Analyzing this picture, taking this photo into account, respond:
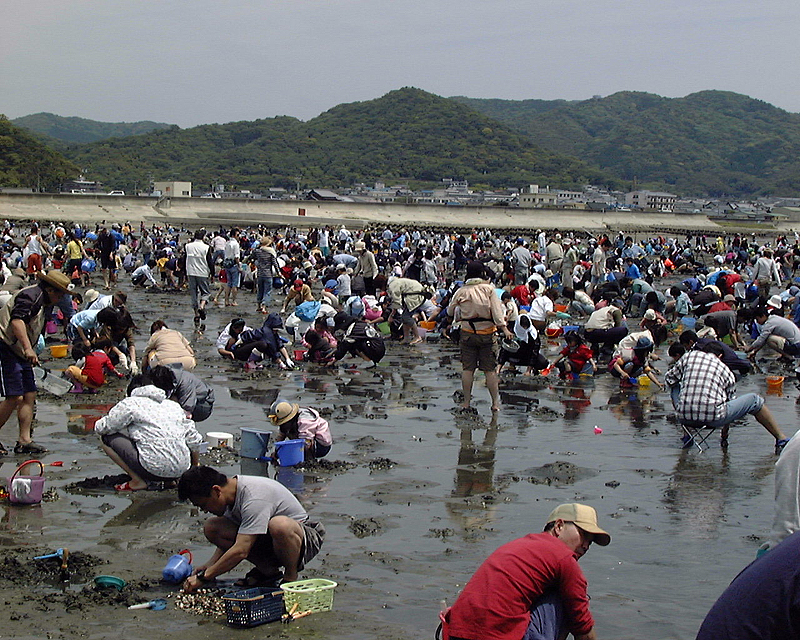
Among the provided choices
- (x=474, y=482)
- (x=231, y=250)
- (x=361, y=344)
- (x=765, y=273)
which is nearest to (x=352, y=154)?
(x=765, y=273)

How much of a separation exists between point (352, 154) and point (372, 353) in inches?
6808

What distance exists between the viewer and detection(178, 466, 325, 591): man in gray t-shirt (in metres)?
5.42

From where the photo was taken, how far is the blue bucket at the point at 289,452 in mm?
8422

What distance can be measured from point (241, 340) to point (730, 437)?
6848 millimetres

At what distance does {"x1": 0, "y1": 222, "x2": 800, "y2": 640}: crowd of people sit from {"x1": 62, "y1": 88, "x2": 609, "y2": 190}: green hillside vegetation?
129486mm

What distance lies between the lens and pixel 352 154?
602 ft

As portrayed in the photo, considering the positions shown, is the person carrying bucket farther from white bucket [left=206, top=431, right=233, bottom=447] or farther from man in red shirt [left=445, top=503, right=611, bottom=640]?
man in red shirt [left=445, top=503, right=611, bottom=640]

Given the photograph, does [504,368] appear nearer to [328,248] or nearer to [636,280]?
[636,280]

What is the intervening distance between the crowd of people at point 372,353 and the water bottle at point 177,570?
0.20 meters

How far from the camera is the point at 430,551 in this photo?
21.4ft

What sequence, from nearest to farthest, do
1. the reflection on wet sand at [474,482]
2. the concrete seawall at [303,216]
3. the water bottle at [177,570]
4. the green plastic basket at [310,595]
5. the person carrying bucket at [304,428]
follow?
the green plastic basket at [310,595] < the water bottle at [177,570] < the reflection on wet sand at [474,482] < the person carrying bucket at [304,428] < the concrete seawall at [303,216]

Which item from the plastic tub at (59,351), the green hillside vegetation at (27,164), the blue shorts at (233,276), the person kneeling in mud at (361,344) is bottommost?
the plastic tub at (59,351)

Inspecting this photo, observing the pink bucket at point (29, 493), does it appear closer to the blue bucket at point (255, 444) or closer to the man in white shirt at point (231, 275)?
the blue bucket at point (255, 444)

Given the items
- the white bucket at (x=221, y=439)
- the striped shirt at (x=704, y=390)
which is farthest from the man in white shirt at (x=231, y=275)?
the striped shirt at (x=704, y=390)
